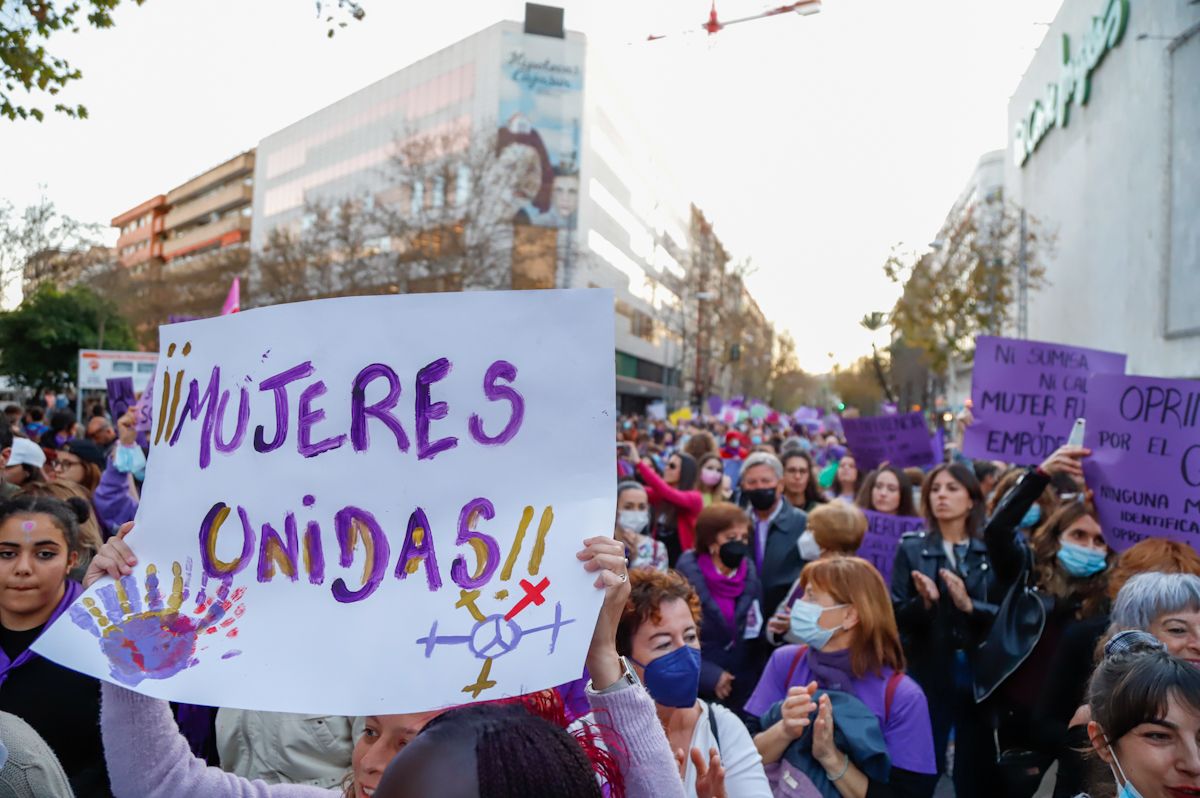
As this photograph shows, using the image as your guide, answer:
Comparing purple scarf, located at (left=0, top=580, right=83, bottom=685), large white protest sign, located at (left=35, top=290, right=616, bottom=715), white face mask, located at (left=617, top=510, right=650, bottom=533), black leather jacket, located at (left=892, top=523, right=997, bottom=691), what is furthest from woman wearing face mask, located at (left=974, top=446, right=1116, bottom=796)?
purple scarf, located at (left=0, top=580, right=83, bottom=685)

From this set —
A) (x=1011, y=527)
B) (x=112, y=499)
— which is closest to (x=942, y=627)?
(x=1011, y=527)

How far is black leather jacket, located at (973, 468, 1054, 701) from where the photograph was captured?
3900 mm

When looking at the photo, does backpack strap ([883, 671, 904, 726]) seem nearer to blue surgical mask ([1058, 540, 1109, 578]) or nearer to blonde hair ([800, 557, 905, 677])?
blonde hair ([800, 557, 905, 677])

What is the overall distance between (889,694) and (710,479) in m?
4.70

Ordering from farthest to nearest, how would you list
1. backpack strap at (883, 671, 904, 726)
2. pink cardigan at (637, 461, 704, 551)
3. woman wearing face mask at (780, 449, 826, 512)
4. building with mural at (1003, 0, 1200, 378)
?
building with mural at (1003, 0, 1200, 378), woman wearing face mask at (780, 449, 826, 512), pink cardigan at (637, 461, 704, 551), backpack strap at (883, 671, 904, 726)

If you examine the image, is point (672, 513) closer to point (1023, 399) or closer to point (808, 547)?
point (808, 547)

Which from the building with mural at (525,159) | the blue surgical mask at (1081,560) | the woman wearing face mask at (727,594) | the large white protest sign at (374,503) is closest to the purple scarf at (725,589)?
the woman wearing face mask at (727,594)

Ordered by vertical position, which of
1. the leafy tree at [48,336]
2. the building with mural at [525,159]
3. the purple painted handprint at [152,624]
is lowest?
the purple painted handprint at [152,624]

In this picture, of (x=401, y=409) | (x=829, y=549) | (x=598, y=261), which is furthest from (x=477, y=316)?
(x=598, y=261)

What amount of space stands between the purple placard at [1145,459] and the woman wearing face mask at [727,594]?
1620 mm

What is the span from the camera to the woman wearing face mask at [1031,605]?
382 centimetres

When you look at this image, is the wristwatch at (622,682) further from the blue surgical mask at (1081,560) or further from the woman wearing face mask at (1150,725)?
the blue surgical mask at (1081,560)

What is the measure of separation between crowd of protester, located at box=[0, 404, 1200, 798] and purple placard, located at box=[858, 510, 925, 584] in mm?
396

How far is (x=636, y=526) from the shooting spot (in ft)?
19.2
